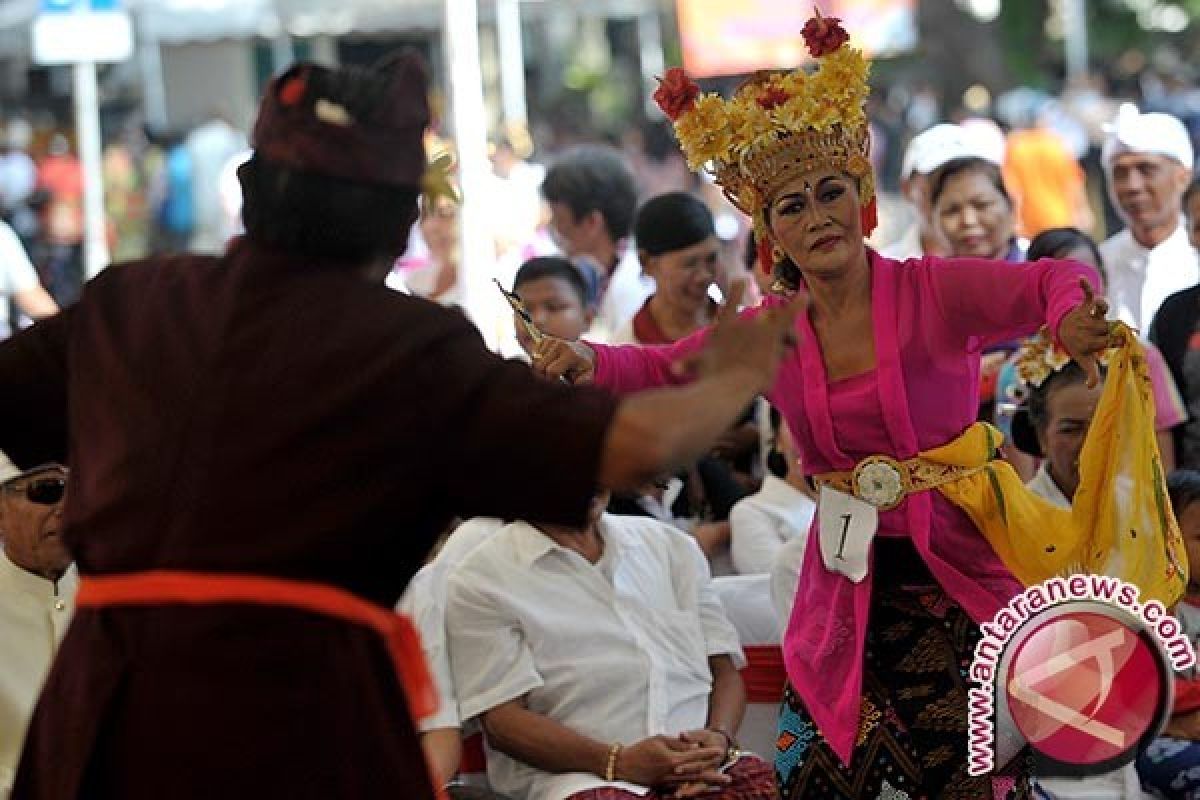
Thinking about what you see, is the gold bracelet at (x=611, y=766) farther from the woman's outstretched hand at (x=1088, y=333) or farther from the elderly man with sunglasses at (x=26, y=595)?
the woman's outstretched hand at (x=1088, y=333)

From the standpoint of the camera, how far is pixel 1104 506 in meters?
4.98

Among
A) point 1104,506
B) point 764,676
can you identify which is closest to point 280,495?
point 1104,506

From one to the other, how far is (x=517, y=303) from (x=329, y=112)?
1.37m

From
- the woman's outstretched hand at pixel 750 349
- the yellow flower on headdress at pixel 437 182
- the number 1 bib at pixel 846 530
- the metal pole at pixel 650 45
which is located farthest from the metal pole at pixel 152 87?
the woman's outstretched hand at pixel 750 349

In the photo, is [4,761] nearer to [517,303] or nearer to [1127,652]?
[517,303]

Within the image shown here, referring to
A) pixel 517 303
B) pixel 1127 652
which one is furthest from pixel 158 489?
pixel 1127 652

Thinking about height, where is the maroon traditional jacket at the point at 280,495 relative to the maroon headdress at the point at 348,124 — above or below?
below

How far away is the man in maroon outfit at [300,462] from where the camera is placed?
10.3ft

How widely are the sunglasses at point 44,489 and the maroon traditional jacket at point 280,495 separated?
5.89 feet

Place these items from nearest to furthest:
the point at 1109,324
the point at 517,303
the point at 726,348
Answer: the point at 726,348 → the point at 1109,324 → the point at 517,303

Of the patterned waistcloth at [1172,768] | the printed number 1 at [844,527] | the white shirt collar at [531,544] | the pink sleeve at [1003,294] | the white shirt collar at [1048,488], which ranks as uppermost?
the pink sleeve at [1003,294]

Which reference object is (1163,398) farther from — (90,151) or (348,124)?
(90,151)

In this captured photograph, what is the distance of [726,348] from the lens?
126 inches

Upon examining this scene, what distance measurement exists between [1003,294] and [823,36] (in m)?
0.77
